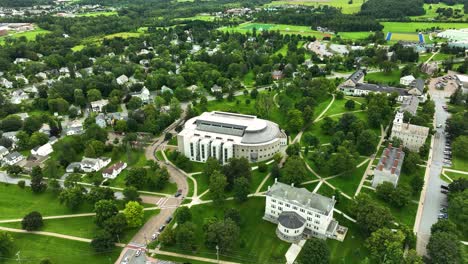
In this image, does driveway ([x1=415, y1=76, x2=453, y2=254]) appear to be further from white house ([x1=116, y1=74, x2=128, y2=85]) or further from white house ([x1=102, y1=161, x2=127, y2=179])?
white house ([x1=116, y1=74, x2=128, y2=85])

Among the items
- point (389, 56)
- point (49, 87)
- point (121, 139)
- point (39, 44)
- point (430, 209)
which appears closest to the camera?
point (430, 209)

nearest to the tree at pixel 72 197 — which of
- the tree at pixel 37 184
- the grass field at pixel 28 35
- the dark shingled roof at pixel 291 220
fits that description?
the tree at pixel 37 184

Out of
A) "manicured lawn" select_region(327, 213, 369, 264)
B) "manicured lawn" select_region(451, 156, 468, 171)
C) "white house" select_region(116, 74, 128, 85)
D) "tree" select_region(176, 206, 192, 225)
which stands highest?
"white house" select_region(116, 74, 128, 85)

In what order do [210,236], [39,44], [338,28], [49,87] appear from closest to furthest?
1. [210,236]
2. [49,87]
3. [39,44]
4. [338,28]

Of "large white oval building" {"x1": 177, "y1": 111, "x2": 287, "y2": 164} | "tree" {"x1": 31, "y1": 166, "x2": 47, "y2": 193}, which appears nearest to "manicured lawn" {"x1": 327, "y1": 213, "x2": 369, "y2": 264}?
"large white oval building" {"x1": 177, "y1": 111, "x2": 287, "y2": 164}

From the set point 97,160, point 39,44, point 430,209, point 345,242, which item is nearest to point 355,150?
point 430,209

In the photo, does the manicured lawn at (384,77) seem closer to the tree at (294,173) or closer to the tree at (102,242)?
the tree at (294,173)

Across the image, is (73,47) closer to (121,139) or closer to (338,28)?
(121,139)
